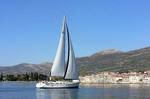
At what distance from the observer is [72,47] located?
143625 millimetres

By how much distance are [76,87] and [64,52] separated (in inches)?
466

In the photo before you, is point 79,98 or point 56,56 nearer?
point 79,98

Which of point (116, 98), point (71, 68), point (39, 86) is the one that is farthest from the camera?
point (39, 86)

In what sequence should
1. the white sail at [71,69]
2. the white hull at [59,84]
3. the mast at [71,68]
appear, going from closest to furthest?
the white sail at [71,69], the mast at [71,68], the white hull at [59,84]

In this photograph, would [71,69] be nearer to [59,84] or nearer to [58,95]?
[59,84]

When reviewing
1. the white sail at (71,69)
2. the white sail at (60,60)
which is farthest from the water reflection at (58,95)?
the white sail at (60,60)

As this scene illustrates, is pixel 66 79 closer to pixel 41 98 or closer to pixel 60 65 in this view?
pixel 60 65

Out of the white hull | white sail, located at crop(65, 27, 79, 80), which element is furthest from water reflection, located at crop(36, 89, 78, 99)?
the white hull

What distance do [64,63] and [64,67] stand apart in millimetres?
1406

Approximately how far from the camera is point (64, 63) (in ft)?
469

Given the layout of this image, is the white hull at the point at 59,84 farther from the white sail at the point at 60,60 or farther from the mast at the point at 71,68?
the white sail at the point at 60,60

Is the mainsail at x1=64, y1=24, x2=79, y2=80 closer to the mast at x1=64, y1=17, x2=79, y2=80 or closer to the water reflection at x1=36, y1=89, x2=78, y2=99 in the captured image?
the mast at x1=64, y1=17, x2=79, y2=80

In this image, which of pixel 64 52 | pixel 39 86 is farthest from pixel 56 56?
pixel 39 86

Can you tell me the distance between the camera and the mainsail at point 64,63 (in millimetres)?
141250
